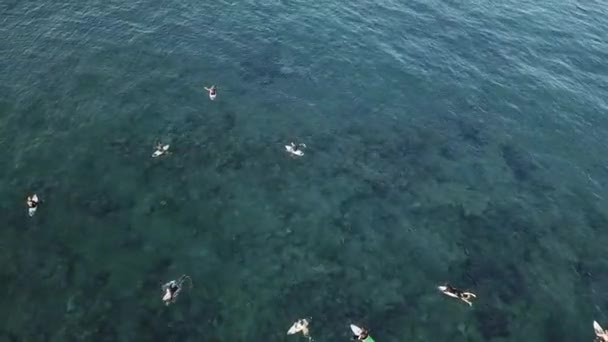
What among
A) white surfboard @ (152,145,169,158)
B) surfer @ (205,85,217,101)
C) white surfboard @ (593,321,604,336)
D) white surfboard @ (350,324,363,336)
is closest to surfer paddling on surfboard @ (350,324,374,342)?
white surfboard @ (350,324,363,336)

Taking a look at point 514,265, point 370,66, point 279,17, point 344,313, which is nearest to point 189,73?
point 279,17

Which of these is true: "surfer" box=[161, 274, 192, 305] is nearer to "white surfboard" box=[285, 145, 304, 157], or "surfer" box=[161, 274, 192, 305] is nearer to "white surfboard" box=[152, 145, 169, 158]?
"white surfboard" box=[152, 145, 169, 158]

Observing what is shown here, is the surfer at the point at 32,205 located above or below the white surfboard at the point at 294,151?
below

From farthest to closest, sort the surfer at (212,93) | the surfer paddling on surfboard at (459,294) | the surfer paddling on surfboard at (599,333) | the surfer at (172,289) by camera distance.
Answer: the surfer at (212,93)
the surfer paddling on surfboard at (459,294)
the surfer paddling on surfboard at (599,333)
the surfer at (172,289)

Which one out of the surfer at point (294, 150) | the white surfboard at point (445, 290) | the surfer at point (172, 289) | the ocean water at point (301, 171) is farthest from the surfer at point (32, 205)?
the white surfboard at point (445, 290)

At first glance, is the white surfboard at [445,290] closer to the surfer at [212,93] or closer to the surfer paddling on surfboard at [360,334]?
the surfer paddling on surfboard at [360,334]

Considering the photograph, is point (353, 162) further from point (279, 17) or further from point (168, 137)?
point (279, 17)
